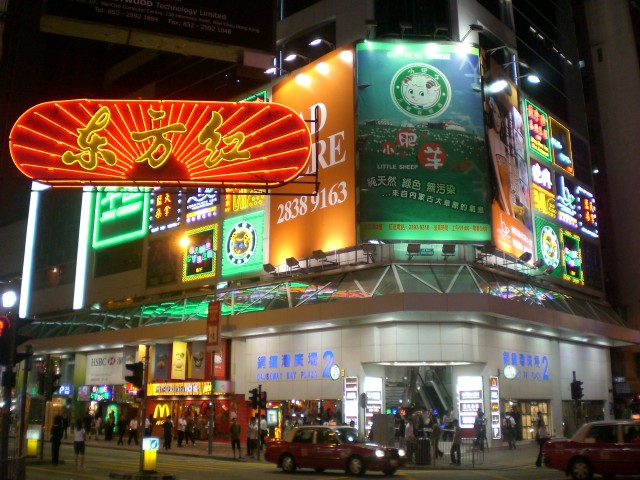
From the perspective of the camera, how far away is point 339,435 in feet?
73.5

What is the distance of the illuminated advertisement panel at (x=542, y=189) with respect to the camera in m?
41.2

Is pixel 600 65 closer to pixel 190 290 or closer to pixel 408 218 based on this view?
pixel 408 218

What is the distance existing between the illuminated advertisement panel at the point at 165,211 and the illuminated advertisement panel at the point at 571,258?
23.8m

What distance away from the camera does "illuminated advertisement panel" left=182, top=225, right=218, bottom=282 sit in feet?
136

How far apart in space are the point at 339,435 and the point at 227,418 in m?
17.9

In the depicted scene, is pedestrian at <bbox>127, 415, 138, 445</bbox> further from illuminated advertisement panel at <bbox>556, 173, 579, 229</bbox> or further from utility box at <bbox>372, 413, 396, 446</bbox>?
illuminated advertisement panel at <bbox>556, 173, 579, 229</bbox>

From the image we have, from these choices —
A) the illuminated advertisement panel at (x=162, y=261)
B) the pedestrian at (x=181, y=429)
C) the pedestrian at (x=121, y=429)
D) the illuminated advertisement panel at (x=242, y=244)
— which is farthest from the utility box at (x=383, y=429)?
the illuminated advertisement panel at (x=162, y=261)

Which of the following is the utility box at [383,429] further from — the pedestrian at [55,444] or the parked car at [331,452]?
the pedestrian at [55,444]

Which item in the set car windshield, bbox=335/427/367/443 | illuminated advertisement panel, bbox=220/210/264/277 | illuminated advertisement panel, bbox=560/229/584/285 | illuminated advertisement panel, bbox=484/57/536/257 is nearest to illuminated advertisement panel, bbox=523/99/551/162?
illuminated advertisement panel, bbox=484/57/536/257

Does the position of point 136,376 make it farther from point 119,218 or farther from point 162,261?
point 119,218

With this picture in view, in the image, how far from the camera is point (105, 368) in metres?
47.3

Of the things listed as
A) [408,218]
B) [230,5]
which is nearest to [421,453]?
[408,218]

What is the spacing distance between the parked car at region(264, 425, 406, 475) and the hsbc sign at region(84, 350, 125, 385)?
2458cm

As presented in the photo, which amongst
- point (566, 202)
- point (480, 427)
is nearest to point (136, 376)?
point (480, 427)
